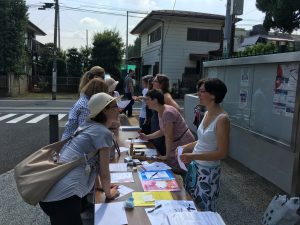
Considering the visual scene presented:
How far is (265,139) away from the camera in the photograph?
580 centimetres

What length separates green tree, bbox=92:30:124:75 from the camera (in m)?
33.1

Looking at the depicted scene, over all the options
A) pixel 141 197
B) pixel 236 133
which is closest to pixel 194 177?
pixel 141 197

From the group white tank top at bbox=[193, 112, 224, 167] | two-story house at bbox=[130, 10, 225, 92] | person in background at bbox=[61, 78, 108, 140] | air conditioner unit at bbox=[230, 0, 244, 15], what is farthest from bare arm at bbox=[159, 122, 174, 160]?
two-story house at bbox=[130, 10, 225, 92]

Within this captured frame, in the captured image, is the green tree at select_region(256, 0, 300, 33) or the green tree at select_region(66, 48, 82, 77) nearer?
the green tree at select_region(256, 0, 300, 33)

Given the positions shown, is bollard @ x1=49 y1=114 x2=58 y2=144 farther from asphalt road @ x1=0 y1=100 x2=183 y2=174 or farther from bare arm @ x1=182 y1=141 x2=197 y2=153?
bare arm @ x1=182 y1=141 x2=197 y2=153

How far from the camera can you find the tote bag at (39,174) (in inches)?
90.4

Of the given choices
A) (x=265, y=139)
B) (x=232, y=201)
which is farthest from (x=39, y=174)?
(x=265, y=139)

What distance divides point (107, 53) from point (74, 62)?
356 cm

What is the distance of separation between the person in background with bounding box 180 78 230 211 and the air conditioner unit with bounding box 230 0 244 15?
5457 mm

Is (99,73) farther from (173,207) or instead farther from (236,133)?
(236,133)

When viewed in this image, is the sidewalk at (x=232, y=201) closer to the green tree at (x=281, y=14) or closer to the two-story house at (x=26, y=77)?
the green tree at (x=281, y=14)

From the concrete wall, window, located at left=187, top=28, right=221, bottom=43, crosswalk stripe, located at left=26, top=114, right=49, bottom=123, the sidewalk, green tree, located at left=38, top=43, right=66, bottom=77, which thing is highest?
window, located at left=187, top=28, right=221, bottom=43

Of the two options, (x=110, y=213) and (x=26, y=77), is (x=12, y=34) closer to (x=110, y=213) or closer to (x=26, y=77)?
(x=26, y=77)

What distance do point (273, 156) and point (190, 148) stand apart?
2666mm
